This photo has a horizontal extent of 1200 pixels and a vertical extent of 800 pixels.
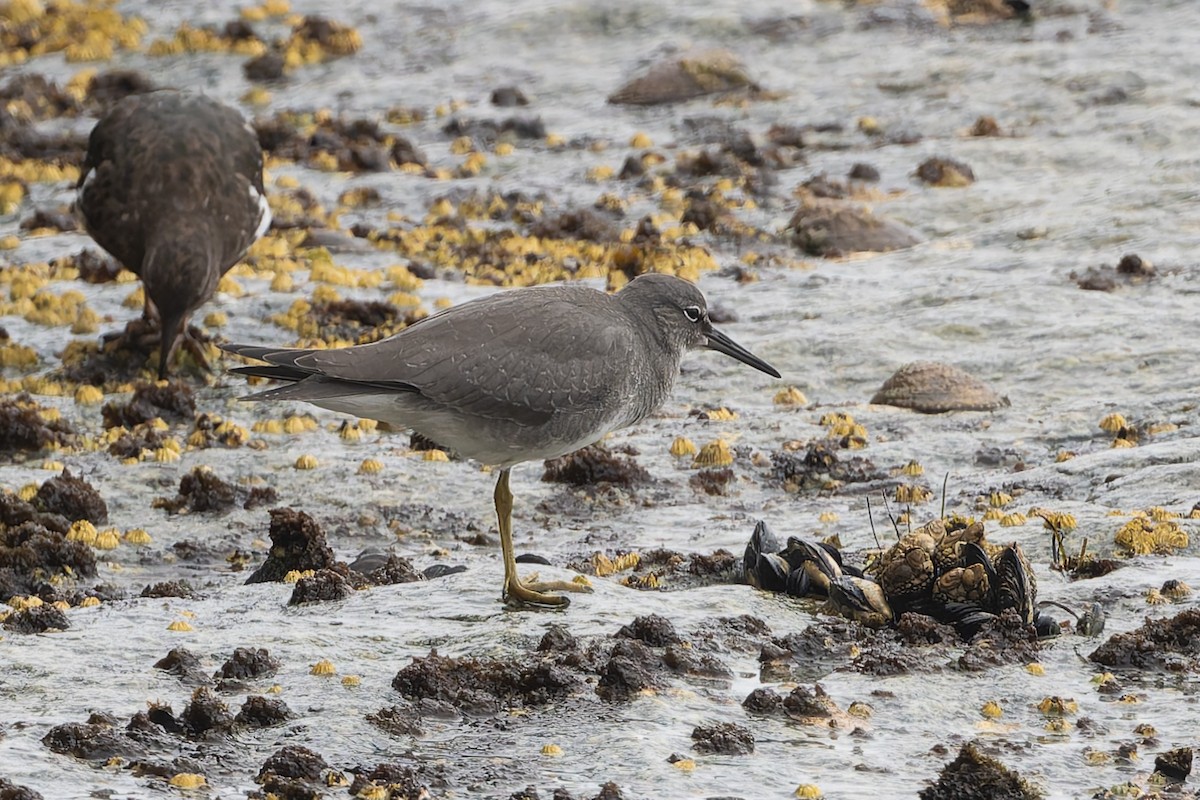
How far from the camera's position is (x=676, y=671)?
6.30 m

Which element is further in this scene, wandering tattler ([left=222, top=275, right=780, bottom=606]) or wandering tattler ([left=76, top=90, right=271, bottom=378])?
wandering tattler ([left=76, top=90, right=271, bottom=378])

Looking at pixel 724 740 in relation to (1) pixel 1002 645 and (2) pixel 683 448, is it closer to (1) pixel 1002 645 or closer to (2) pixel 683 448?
(1) pixel 1002 645

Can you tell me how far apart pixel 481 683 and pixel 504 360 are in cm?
168

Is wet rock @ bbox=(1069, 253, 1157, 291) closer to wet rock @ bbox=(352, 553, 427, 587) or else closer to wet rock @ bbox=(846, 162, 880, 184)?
wet rock @ bbox=(846, 162, 880, 184)

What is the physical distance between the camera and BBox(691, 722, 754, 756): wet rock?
5.61m

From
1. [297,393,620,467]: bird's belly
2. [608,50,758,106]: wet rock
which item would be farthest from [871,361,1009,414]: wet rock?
[608,50,758,106]: wet rock

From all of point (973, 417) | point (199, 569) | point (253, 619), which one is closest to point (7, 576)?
point (199, 569)

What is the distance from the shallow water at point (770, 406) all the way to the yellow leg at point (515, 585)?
13 cm

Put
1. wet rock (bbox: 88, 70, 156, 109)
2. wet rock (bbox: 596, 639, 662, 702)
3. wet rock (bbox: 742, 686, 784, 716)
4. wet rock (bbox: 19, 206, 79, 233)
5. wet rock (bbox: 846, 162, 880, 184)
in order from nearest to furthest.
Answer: wet rock (bbox: 742, 686, 784, 716) < wet rock (bbox: 596, 639, 662, 702) < wet rock (bbox: 19, 206, 79, 233) < wet rock (bbox: 846, 162, 880, 184) < wet rock (bbox: 88, 70, 156, 109)

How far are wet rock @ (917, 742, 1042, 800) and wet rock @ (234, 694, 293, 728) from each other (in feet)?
7.58

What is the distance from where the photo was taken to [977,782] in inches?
206

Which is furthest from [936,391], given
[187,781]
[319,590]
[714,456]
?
[187,781]

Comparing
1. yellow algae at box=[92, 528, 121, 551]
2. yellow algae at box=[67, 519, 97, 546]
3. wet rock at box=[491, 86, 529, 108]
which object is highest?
wet rock at box=[491, 86, 529, 108]

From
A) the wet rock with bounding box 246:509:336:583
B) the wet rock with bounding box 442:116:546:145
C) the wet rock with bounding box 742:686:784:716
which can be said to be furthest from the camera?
the wet rock with bounding box 442:116:546:145
